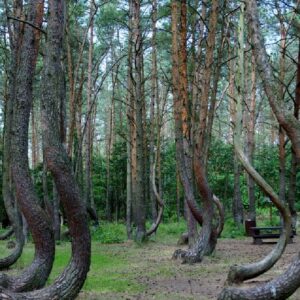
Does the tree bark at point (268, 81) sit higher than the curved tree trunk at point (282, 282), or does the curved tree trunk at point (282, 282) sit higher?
the tree bark at point (268, 81)

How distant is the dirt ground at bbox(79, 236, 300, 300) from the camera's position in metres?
6.71

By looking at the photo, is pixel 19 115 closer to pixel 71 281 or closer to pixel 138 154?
pixel 71 281

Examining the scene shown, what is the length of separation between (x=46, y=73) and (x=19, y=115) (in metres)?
1.02

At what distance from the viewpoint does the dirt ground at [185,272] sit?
6711 mm

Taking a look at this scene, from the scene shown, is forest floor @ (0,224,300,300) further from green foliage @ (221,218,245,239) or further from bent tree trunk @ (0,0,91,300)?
green foliage @ (221,218,245,239)

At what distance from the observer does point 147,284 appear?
24.8 feet

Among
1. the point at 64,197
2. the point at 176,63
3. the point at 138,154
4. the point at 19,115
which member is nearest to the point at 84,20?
the point at 138,154

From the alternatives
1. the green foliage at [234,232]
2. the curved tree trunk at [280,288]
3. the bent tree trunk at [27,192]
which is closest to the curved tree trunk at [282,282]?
the curved tree trunk at [280,288]

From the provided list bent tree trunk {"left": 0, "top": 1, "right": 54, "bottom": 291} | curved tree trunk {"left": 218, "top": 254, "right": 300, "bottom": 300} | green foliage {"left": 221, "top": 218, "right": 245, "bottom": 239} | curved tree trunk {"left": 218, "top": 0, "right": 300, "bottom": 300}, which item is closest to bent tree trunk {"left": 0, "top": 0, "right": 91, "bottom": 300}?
bent tree trunk {"left": 0, "top": 1, "right": 54, "bottom": 291}

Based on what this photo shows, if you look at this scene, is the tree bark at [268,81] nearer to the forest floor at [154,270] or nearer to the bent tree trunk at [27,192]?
the forest floor at [154,270]

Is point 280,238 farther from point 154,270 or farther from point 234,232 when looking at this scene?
point 234,232

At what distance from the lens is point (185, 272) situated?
8.58 m

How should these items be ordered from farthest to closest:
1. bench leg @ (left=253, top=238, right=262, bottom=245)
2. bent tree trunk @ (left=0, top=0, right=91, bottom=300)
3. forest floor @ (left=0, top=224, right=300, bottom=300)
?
bench leg @ (left=253, top=238, right=262, bottom=245)
forest floor @ (left=0, top=224, right=300, bottom=300)
bent tree trunk @ (left=0, top=0, right=91, bottom=300)

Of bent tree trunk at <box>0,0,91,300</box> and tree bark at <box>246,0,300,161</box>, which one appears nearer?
tree bark at <box>246,0,300,161</box>
